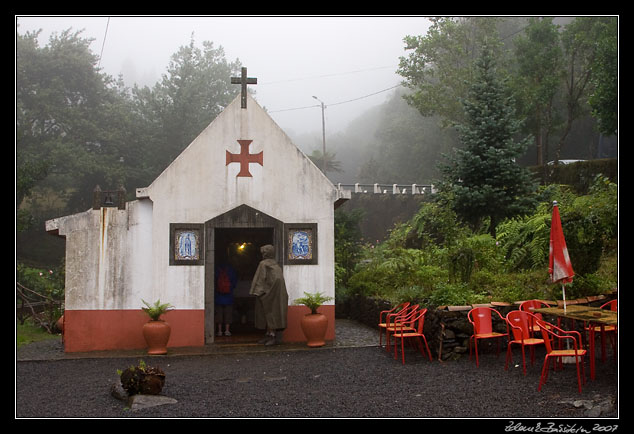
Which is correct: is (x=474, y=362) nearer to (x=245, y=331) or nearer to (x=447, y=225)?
(x=245, y=331)

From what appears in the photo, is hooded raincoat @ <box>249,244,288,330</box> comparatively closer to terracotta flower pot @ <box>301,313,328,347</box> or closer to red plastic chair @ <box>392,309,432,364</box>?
terracotta flower pot @ <box>301,313,328,347</box>

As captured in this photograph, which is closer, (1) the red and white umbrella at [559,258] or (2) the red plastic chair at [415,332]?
(1) the red and white umbrella at [559,258]

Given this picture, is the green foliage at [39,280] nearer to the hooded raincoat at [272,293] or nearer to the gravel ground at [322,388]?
the gravel ground at [322,388]

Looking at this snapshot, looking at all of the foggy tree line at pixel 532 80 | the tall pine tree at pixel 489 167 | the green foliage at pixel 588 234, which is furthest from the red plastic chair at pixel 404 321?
the foggy tree line at pixel 532 80

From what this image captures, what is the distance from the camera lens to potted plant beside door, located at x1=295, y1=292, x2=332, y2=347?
11.5 meters

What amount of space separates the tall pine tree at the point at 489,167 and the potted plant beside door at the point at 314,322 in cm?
630

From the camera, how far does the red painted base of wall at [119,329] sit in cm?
1165

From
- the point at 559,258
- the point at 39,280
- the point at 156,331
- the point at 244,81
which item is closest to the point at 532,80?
the point at 244,81

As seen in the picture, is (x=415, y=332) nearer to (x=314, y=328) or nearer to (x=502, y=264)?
(x=314, y=328)

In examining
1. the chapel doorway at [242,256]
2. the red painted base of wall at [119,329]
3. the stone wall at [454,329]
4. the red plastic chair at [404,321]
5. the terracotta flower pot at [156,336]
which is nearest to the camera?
the stone wall at [454,329]

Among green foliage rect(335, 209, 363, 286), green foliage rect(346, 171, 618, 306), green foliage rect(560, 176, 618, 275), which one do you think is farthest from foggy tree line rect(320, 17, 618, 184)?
green foliage rect(560, 176, 618, 275)

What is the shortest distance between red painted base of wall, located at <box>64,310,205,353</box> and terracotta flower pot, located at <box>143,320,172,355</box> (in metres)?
0.58

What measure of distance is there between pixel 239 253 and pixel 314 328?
507 centimetres

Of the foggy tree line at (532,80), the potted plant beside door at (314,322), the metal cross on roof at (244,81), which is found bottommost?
the potted plant beside door at (314,322)
